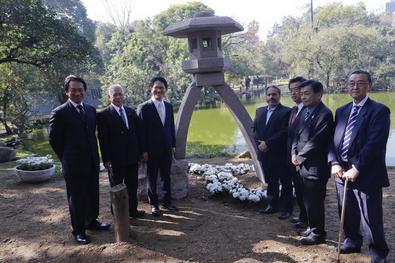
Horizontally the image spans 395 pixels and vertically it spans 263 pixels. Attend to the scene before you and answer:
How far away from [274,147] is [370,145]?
1.37 metres

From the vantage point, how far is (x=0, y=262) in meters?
2.99

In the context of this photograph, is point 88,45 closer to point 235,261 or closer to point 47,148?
point 47,148

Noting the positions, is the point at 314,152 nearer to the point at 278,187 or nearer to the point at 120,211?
the point at 278,187

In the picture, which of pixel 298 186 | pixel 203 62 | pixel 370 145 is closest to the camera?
pixel 370 145

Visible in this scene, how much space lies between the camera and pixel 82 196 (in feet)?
10.3

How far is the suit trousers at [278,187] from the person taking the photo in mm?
3812

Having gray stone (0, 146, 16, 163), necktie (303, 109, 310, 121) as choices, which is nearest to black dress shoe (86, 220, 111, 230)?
necktie (303, 109, 310, 121)

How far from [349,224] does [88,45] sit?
24.8 feet

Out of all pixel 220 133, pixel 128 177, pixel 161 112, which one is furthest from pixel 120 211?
pixel 220 133

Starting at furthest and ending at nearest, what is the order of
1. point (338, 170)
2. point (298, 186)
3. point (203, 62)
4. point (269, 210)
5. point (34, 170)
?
point (34, 170) → point (203, 62) → point (269, 210) → point (298, 186) → point (338, 170)

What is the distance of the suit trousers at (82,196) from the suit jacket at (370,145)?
7.60ft

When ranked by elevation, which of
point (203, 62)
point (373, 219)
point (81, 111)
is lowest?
point (373, 219)

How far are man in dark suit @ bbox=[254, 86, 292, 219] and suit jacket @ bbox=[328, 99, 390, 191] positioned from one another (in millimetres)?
1149

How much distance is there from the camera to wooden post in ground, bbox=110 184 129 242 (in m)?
2.95
